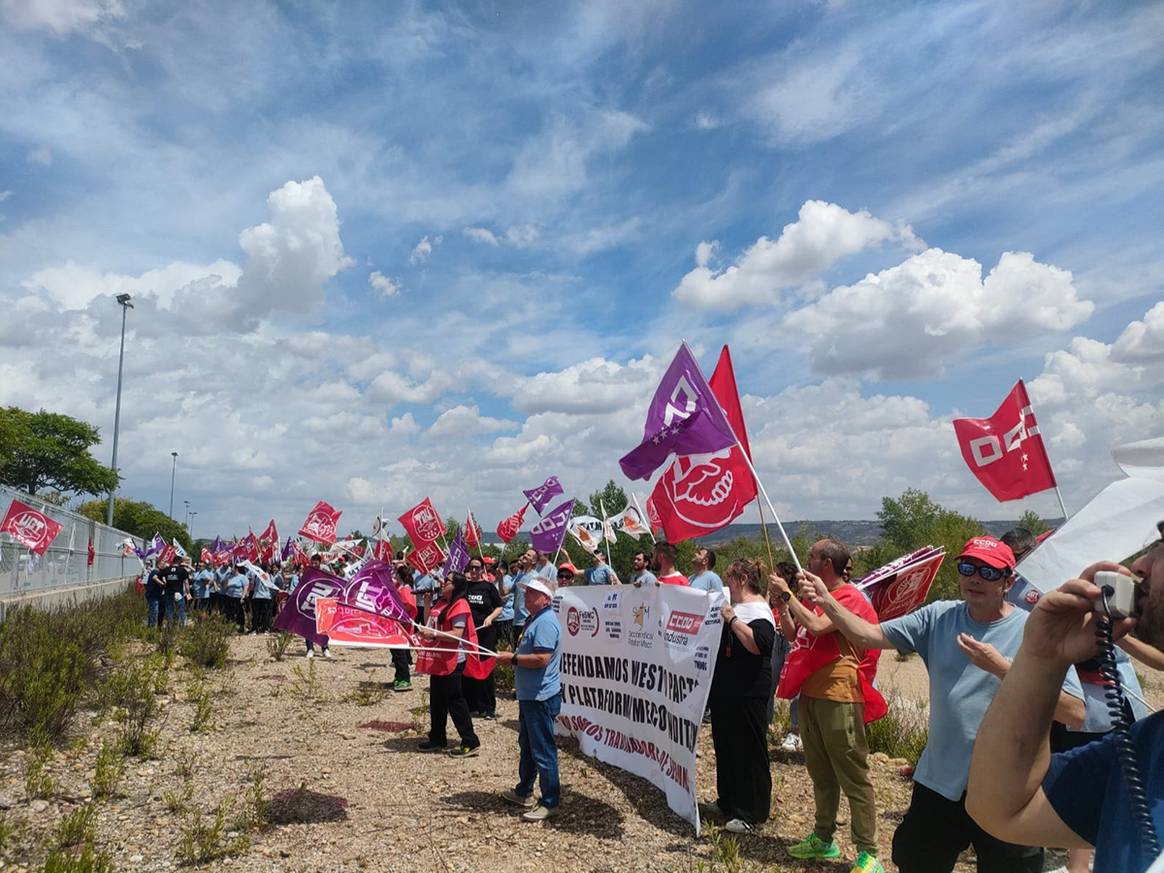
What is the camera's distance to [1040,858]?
3.71 m

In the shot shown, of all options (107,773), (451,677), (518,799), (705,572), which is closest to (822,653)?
(518,799)

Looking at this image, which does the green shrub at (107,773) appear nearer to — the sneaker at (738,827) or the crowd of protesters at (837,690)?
the crowd of protesters at (837,690)

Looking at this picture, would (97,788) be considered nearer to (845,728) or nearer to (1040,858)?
(845,728)

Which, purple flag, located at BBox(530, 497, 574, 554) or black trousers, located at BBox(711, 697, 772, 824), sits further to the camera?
purple flag, located at BBox(530, 497, 574, 554)

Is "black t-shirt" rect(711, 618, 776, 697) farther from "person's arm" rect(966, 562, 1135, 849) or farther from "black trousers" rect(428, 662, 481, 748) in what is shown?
"person's arm" rect(966, 562, 1135, 849)

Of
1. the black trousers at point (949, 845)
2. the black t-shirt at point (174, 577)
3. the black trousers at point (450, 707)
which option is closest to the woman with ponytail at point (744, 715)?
the black trousers at point (949, 845)

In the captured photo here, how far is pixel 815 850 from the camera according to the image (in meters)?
5.39

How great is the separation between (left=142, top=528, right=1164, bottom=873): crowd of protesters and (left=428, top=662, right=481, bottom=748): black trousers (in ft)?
0.05

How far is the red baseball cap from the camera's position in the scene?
3.72m

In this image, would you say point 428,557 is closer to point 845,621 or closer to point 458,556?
point 458,556

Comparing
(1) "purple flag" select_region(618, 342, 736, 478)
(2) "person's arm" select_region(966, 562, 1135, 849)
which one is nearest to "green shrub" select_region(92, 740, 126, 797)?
(1) "purple flag" select_region(618, 342, 736, 478)

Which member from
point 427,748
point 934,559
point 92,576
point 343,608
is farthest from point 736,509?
point 92,576

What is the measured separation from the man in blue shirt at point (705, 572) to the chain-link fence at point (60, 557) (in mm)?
14659

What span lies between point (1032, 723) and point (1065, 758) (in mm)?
188
